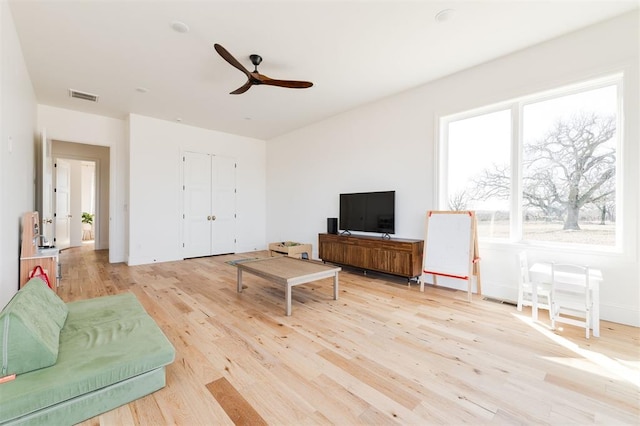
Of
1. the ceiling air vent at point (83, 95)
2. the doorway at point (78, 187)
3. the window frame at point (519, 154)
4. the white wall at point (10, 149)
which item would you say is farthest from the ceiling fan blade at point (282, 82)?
the doorway at point (78, 187)

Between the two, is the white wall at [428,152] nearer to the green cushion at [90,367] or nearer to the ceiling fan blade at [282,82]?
the ceiling fan blade at [282,82]

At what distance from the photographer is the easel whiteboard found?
3451 mm

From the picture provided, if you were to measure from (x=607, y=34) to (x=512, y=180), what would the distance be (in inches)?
63.3

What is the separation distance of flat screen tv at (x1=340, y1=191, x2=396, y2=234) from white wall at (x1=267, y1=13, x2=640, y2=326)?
0.18 metres

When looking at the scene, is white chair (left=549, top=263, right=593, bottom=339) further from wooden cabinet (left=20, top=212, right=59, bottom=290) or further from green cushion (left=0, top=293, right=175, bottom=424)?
wooden cabinet (left=20, top=212, right=59, bottom=290)

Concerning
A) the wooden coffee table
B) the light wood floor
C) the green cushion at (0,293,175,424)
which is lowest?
the light wood floor

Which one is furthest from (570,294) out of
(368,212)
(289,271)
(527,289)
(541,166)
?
(289,271)

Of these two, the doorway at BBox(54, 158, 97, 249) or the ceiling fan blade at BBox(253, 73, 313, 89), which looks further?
the doorway at BBox(54, 158, 97, 249)

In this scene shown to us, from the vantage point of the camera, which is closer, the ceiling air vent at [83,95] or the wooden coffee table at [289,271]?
the wooden coffee table at [289,271]

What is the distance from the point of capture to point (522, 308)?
309cm

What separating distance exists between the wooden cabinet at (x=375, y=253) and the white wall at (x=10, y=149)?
3.93 metres

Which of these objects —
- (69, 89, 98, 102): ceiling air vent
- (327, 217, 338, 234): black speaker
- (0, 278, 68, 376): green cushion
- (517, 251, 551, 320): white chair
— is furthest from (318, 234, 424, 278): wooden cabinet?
(69, 89, 98, 102): ceiling air vent

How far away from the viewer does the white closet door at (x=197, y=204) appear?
19.7ft

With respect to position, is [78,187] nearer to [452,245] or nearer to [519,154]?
[452,245]
